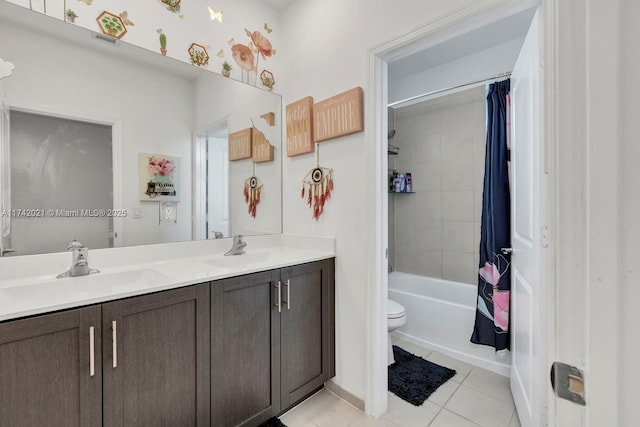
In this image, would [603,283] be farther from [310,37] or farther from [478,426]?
[310,37]

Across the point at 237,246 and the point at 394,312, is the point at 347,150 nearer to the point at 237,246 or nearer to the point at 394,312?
the point at 237,246

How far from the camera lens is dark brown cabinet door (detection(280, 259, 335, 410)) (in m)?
1.62

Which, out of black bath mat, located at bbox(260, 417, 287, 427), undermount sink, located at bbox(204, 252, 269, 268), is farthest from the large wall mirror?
black bath mat, located at bbox(260, 417, 287, 427)

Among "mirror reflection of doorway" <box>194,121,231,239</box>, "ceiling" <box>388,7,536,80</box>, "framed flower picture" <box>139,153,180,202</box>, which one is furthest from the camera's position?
"ceiling" <box>388,7,536,80</box>

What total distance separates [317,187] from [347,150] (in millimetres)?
327

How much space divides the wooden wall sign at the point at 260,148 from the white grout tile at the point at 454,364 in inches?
78.0

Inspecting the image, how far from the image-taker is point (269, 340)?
1536 mm

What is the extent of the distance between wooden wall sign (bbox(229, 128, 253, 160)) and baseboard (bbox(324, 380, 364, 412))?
5.32ft

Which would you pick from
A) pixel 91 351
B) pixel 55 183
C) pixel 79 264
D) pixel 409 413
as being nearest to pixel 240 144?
pixel 55 183

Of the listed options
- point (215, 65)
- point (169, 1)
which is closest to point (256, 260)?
point (215, 65)

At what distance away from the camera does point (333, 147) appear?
1854 millimetres

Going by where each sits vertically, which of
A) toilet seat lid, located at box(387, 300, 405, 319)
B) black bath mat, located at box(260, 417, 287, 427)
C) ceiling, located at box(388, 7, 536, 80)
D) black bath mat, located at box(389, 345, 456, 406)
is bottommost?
black bath mat, located at box(389, 345, 456, 406)

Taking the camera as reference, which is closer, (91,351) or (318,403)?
(91,351)

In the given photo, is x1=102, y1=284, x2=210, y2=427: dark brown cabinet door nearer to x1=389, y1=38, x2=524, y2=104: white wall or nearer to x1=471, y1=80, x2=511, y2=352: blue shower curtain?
x1=471, y1=80, x2=511, y2=352: blue shower curtain
